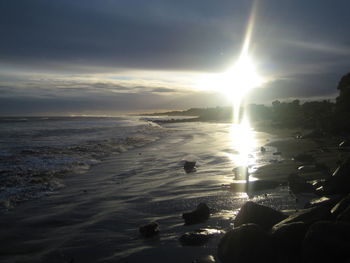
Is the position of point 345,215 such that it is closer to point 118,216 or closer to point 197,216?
point 197,216

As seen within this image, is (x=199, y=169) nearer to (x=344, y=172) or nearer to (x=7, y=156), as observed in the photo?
(x=344, y=172)

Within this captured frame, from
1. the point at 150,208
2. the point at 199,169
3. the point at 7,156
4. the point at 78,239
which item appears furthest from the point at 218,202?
the point at 7,156

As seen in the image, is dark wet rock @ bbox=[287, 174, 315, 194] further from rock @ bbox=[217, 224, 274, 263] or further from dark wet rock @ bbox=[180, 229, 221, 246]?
rock @ bbox=[217, 224, 274, 263]

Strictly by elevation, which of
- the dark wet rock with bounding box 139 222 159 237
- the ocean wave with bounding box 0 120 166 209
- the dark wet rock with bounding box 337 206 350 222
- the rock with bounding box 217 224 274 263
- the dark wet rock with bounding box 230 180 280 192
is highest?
the dark wet rock with bounding box 337 206 350 222

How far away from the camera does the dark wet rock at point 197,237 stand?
532 centimetres

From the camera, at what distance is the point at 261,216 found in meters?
5.35

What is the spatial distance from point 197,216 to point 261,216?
1.41 meters

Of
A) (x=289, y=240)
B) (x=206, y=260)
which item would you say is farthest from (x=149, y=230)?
(x=289, y=240)

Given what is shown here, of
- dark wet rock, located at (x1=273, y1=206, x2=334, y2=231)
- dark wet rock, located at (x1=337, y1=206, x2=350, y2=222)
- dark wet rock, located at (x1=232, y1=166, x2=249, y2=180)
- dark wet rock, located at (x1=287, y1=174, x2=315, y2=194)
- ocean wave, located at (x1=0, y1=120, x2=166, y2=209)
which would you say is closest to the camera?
dark wet rock, located at (x1=337, y1=206, x2=350, y2=222)

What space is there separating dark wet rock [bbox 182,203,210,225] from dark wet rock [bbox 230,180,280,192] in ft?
8.40

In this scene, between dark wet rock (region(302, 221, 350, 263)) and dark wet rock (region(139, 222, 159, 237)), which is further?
dark wet rock (region(139, 222, 159, 237))

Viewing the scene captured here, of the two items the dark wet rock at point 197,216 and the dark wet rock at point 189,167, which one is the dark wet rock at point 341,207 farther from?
the dark wet rock at point 189,167

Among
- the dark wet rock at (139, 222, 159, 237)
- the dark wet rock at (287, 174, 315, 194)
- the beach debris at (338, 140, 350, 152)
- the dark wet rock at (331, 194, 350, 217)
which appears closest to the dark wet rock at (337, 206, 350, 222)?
the dark wet rock at (331, 194, 350, 217)

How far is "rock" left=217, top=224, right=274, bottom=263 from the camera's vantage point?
14.2 feet
